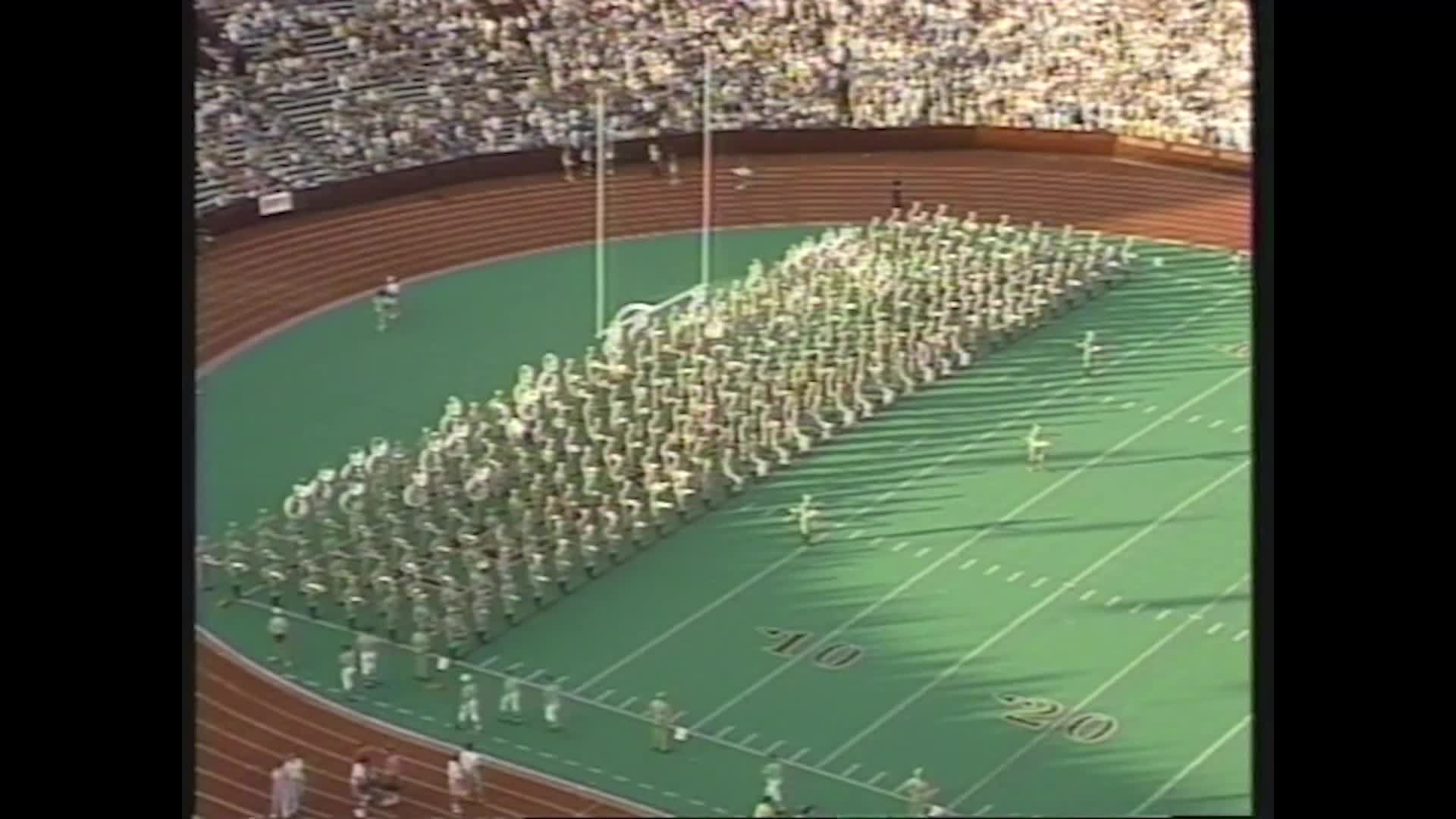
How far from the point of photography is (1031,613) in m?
2.62

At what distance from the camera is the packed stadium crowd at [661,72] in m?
2.33

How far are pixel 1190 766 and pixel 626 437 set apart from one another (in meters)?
0.75

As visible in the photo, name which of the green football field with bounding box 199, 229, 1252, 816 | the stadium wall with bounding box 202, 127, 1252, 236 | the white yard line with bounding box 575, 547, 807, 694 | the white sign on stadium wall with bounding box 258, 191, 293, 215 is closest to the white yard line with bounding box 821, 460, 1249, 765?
the green football field with bounding box 199, 229, 1252, 816

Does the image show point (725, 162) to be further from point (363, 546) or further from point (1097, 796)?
point (1097, 796)

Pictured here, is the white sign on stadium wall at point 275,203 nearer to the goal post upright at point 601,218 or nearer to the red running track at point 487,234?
the red running track at point 487,234

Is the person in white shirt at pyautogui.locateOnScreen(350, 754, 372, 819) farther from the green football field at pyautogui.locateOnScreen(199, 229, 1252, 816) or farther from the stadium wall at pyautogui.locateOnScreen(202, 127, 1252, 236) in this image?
the stadium wall at pyautogui.locateOnScreen(202, 127, 1252, 236)

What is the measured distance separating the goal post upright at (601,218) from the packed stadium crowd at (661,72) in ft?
0.05

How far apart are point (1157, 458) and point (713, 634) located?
0.65 meters

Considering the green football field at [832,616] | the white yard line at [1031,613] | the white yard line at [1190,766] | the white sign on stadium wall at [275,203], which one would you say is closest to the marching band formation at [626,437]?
the green football field at [832,616]

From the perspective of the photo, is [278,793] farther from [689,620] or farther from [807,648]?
[807,648]

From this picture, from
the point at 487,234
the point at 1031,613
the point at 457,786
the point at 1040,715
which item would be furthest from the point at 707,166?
the point at 457,786
